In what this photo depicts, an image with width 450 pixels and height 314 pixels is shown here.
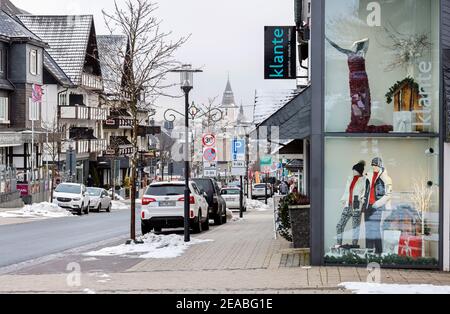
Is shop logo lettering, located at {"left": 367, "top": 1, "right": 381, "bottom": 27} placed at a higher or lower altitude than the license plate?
higher

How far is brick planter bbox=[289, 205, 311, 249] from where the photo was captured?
1750 cm

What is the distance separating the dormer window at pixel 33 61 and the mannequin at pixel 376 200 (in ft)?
159

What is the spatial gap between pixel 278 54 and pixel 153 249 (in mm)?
6468

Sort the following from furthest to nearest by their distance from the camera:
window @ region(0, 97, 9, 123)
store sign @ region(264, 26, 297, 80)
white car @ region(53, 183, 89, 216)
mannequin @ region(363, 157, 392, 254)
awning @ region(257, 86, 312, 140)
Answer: window @ region(0, 97, 9, 123) < white car @ region(53, 183, 89, 216) < store sign @ region(264, 26, 297, 80) < awning @ region(257, 86, 312, 140) < mannequin @ region(363, 157, 392, 254)

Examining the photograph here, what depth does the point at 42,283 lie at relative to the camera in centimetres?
1345

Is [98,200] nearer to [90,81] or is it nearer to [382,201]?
[90,81]

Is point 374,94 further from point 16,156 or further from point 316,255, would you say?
point 16,156

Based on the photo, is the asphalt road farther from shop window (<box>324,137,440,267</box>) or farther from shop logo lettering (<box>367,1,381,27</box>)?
shop logo lettering (<box>367,1,381,27</box>)

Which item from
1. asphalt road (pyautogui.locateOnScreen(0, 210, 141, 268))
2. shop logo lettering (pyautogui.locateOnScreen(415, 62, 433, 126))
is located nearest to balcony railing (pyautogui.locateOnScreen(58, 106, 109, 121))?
asphalt road (pyautogui.locateOnScreen(0, 210, 141, 268))

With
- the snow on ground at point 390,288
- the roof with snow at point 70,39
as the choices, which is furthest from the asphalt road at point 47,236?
the roof with snow at point 70,39

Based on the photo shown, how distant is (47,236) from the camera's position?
26.3 metres

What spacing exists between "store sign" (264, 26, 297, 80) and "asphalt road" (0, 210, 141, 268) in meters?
6.64

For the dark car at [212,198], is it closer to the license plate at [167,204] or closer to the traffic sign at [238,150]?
the license plate at [167,204]

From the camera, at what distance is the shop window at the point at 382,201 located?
14.4 meters
